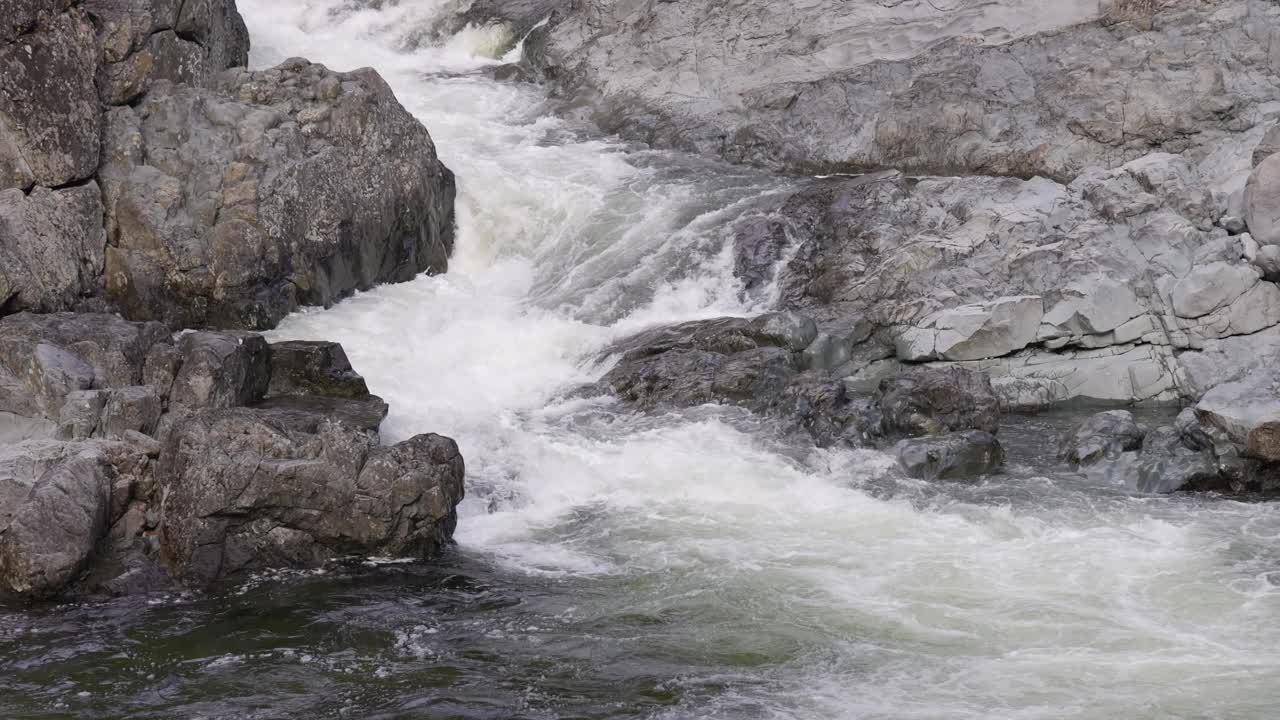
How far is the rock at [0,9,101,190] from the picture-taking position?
1434 centimetres

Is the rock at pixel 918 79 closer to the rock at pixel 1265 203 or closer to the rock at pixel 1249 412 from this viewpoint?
the rock at pixel 1265 203

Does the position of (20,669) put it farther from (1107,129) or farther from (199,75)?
(1107,129)

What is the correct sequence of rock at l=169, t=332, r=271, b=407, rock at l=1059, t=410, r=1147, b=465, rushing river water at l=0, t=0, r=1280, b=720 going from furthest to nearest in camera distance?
rock at l=1059, t=410, r=1147, b=465 → rock at l=169, t=332, r=271, b=407 → rushing river water at l=0, t=0, r=1280, b=720

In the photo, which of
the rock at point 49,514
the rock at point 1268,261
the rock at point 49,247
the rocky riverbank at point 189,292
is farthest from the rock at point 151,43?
the rock at point 1268,261

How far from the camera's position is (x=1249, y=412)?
1252 centimetres

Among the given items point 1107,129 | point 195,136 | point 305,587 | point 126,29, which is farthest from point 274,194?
point 1107,129

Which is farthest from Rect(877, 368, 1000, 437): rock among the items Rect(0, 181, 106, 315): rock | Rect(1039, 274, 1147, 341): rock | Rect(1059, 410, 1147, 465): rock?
Rect(0, 181, 106, 315): rock

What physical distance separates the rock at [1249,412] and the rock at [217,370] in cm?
953

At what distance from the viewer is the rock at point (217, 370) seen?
12.2m

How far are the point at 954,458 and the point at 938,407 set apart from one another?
3.78ft

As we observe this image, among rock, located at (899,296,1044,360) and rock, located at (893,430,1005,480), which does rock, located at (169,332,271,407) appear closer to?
rock, located at (893,430,1005,480)

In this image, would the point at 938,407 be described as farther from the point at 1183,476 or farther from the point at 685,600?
the point at 685,600

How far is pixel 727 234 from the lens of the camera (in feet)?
60.7

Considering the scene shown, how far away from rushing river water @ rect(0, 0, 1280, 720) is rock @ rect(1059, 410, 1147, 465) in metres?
0.32
